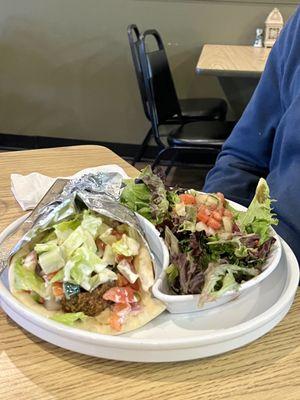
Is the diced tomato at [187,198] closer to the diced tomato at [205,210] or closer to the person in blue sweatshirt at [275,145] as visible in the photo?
the diced tomato at [205,210]

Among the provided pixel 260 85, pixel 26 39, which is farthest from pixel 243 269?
pixel 26 39

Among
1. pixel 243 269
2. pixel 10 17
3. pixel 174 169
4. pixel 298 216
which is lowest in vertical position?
pixel 174 169

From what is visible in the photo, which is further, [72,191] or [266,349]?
[72,191]

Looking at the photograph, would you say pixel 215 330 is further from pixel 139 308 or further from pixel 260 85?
pixel 260 85

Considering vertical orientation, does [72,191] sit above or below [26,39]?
above

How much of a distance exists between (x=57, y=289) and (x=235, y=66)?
202 centimetres

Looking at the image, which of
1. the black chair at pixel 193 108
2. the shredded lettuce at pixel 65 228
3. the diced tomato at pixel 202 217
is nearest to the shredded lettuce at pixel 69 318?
the shredded lettuce at pixel 65 228

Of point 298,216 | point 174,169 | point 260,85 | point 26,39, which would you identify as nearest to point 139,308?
point 298,216

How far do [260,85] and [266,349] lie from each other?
0.69 metres

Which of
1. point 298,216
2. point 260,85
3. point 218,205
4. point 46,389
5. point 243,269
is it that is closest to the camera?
point 46,389

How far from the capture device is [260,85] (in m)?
1.15

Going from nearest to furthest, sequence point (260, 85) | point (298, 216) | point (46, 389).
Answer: point (46, 389), point (298, 216), point (260, 85)

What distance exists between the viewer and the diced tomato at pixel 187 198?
793mm

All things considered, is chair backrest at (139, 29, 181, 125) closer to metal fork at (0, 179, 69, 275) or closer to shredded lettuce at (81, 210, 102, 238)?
metal fork at (0, 179, 69, 275)
